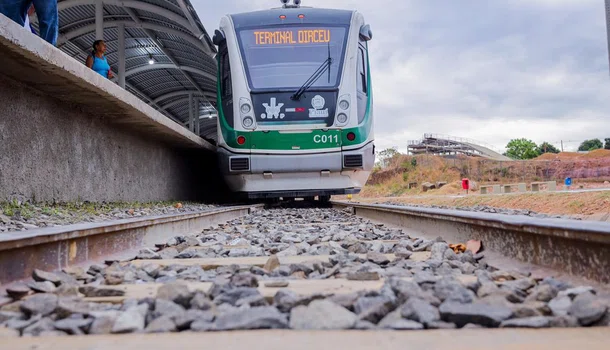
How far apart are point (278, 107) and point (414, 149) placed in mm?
50874

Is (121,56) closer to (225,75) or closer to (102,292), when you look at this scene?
(225,75)

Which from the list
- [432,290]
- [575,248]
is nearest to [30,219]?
[432,290]

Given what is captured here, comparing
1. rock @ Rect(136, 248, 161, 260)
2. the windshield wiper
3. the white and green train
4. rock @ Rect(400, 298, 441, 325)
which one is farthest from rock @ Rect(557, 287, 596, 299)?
the windshield wiper

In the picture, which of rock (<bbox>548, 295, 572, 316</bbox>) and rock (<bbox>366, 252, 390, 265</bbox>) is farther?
rock (<bbox>366, 252, 390, 265</bbox>)

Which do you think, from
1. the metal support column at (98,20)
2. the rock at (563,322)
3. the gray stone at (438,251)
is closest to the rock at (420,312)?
the rock at (563,322)

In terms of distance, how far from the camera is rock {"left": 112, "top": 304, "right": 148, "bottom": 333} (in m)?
1.46

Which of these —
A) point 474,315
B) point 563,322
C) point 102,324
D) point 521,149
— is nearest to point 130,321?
point 102,324

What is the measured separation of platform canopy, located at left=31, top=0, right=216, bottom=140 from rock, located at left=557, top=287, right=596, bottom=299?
25.2 feet

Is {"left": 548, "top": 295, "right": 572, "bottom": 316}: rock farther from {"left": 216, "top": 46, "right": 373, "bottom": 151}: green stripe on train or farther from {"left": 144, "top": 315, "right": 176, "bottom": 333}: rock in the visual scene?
{"left": 216, "top": 46, "right": 373, "bottom": 151}: green stripe on train

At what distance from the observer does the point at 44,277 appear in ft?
6.98

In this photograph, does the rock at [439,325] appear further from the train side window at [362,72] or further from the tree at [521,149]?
the tree at [521,149]

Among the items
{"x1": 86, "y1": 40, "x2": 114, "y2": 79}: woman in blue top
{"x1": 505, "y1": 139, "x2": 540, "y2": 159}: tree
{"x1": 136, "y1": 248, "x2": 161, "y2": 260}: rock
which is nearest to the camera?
{"x1": 136, "y1": 248, "x2": 161, "y2": 260}: rock

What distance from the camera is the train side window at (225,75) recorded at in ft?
28.4

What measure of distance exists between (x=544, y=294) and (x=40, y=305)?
1613mm
